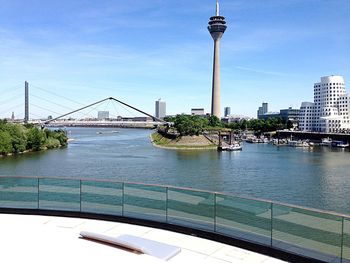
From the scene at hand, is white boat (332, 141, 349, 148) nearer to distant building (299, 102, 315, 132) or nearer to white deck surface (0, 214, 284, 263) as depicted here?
distant building (299, 102, 315, 132)

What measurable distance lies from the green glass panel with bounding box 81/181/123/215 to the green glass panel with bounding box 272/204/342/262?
1.49m

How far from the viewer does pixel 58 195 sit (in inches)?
148

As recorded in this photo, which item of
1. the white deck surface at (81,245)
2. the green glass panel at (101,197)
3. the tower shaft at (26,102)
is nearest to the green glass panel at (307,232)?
the white deck surface at (81,245)

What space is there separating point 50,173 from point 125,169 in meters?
3.79

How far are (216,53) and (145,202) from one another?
A: 64.5 m

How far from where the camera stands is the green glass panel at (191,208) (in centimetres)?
313

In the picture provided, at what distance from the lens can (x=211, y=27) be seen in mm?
67188

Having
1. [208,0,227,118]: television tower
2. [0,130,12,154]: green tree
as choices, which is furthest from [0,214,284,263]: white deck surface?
[208,0,227,118]: television tower

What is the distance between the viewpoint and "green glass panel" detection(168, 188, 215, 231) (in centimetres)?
313

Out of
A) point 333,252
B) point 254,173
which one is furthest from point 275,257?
point 254,173

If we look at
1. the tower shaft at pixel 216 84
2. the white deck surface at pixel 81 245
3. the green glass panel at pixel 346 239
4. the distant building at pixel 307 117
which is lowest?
the white deck surface at pixel 81 245

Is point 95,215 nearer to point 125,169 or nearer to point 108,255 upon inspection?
point 108,255

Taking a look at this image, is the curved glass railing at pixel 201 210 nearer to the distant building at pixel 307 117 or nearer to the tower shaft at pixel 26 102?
the tower shaft at pixel 26 102

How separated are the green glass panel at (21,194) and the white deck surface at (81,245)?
322mm
